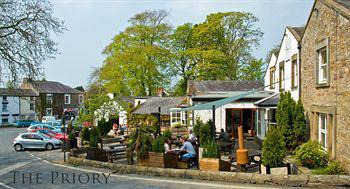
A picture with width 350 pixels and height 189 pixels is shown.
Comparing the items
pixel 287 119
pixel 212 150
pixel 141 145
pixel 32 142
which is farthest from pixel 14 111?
pixel 212 150

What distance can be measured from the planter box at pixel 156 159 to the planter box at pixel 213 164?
1553mm

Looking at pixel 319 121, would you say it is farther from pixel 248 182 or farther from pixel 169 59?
pixel 169 59

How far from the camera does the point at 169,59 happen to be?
1690 inches

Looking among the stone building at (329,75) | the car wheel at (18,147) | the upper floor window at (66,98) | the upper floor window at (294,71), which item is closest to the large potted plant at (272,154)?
the stone building at (329,75)

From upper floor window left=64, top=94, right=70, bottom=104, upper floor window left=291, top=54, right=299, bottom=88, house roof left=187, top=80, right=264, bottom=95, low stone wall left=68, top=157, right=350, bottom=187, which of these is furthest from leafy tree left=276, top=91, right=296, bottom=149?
upper floor window left=64, top=94, right=70, bottom=104

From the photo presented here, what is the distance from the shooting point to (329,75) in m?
12.6

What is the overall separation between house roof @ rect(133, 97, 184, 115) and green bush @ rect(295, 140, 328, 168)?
23301mm

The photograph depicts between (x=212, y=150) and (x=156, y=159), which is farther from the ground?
(x=212, y=150)

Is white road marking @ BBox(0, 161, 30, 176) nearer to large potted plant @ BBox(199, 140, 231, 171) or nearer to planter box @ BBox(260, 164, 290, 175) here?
large potted plant @ BBox(199, 140, 231, 171)

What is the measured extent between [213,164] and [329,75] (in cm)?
528

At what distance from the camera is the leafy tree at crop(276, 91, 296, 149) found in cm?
1570

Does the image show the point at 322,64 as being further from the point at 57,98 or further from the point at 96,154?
the point at 57,98

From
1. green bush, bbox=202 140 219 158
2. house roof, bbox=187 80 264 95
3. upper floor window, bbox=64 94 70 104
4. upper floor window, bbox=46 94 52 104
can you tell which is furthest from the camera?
upper floor window, bbox=64 94 70 104

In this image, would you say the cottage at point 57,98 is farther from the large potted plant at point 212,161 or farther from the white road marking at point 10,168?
the large potted plant at point 212,161
